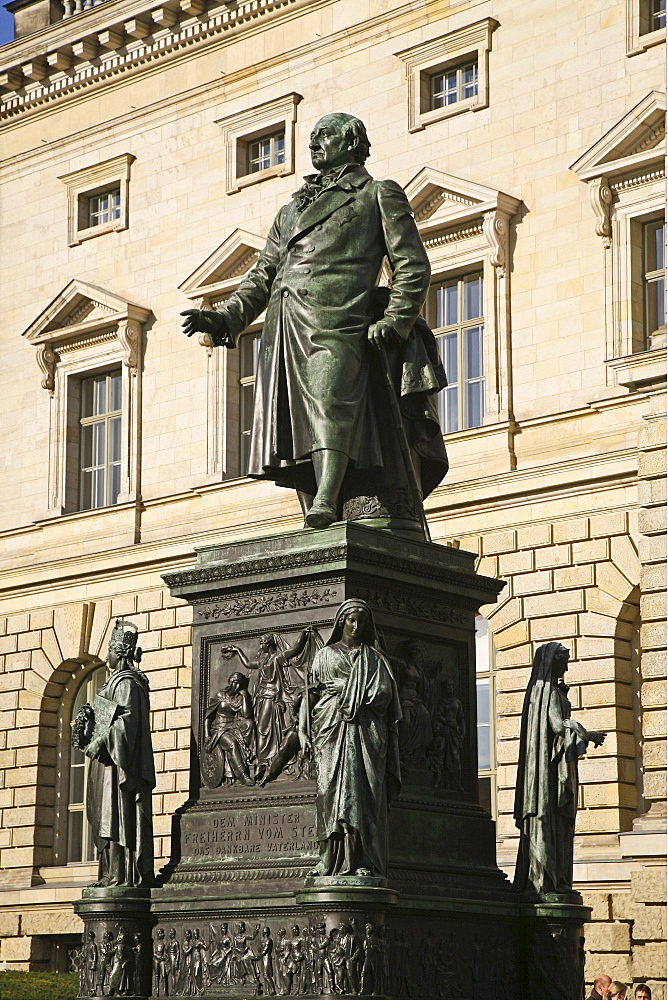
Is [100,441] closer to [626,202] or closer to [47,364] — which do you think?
[47,364]

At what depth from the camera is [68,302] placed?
3647 centimetres

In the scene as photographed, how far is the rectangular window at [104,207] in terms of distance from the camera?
1451 inches

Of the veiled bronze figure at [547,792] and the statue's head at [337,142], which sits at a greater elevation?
the statue's head at [337,142]

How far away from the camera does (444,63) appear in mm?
30906

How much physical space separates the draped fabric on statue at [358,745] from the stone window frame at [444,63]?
21.5 metres

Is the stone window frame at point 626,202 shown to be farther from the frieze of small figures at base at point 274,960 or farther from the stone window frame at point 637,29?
the frieze of small figures at base at point 274,960

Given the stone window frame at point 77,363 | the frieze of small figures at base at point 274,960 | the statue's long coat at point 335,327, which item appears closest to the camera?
the frieze of small figures at base at point 274,960

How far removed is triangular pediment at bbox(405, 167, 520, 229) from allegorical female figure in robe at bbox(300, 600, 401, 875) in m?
20.0

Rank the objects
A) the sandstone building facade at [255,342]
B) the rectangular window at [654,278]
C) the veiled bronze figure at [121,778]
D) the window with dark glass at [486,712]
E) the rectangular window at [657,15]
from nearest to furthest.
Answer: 1. the veiled bronze figure at [121,778]
2. the sandstone building facade at [255,342]
3. the rectangular window at [654,278]
4. the window with dark glass at [486,712]
5. the rectangular window at [657,15]

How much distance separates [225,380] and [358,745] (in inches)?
941

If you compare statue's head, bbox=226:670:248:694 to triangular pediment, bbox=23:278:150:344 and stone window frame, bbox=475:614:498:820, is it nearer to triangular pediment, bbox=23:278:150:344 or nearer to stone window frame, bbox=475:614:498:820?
stone window frame, bbox=475:614:498:820

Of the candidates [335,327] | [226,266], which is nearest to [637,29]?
[226,266]

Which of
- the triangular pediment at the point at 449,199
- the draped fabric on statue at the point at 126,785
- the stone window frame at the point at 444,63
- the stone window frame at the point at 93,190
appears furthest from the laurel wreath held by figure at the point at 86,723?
the stone window frame at the point at 93,190

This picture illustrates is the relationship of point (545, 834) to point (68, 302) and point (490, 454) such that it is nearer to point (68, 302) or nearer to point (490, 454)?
point (490, 454)
